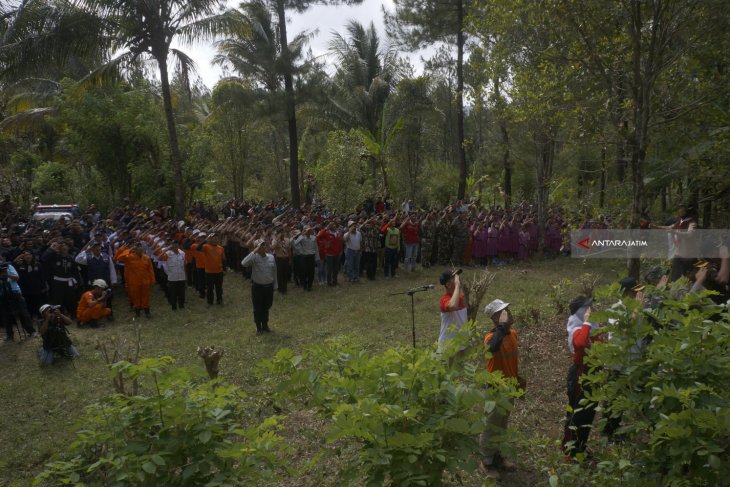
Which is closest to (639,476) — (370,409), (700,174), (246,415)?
(370,409)

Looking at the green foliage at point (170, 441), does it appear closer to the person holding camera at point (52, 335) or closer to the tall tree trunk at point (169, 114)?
the person holding camera at point (52, 335)

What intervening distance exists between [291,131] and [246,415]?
51.9ft

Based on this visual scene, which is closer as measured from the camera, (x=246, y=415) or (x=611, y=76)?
(x=246, y=415)

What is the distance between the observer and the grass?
21.7ft

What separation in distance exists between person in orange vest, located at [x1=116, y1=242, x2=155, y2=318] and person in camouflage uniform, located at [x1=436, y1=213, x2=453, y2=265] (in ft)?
28.6

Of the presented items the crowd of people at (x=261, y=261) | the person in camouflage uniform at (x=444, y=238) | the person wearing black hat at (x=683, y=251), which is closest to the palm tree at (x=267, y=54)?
the crowd of people at (x=261, y=261)

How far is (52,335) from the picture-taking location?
8.88m

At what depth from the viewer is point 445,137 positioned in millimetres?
40094

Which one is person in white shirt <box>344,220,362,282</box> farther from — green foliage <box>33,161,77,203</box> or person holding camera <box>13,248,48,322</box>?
green foliage <box>33,161,77,203</box>

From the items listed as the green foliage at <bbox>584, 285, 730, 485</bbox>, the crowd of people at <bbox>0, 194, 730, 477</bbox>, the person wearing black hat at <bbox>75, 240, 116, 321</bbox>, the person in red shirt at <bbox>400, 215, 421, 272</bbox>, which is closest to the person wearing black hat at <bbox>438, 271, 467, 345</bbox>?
the crowd of people at <bbox>0, 194, 730, 477</bbox>

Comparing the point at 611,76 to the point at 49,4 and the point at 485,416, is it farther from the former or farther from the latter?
the point at 49,4

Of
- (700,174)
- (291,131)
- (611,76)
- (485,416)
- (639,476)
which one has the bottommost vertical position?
(639,476)

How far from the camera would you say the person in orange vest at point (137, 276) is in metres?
11.5

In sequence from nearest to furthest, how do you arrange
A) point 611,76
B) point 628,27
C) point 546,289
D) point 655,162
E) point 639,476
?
point 639,476
point 628,27
point 611,76
point 655,162
point 546,289
